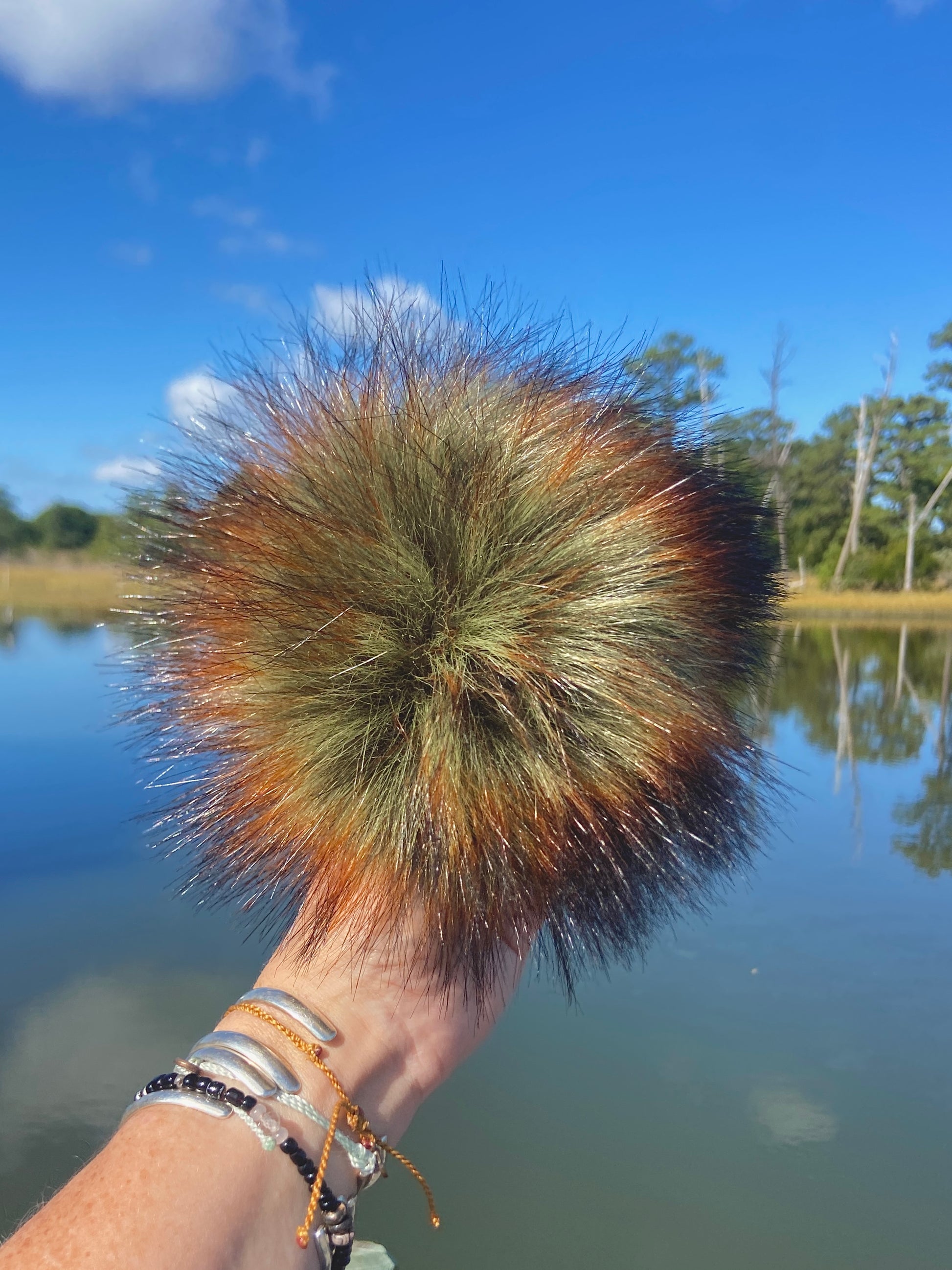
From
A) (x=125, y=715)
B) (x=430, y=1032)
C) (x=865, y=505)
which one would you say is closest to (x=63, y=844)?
(x=125, y=715)

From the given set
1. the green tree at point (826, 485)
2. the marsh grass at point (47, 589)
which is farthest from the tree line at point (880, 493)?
the marsh grass at point (47, 589)

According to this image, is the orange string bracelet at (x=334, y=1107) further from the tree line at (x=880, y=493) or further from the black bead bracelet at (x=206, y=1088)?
the tree line at (x=880, y=493)

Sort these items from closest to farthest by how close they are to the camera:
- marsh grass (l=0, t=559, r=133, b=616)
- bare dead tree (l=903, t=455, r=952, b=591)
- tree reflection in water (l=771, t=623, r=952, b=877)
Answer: tree reflection in water (l=771, t=623, r=952, b=877) → marsh grass (l=0, t=559, r=133, b=616) → bare dead tree (l=903, t=455, r=952, b=591)

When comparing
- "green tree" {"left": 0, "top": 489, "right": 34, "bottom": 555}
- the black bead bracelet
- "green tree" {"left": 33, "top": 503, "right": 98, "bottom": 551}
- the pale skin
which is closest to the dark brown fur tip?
the pale skin

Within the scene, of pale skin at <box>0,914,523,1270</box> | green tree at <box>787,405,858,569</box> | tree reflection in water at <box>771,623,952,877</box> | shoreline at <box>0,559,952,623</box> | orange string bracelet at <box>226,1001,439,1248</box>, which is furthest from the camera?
green tree at <box>787,405,858,569</box>

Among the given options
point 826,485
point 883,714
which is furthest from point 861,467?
point 883,714

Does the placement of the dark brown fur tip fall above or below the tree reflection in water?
above

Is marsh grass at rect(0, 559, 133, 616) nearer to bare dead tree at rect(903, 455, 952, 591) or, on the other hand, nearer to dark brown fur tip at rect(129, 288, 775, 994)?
dark brown fur tip at rect(129, 288, 775, 994)
